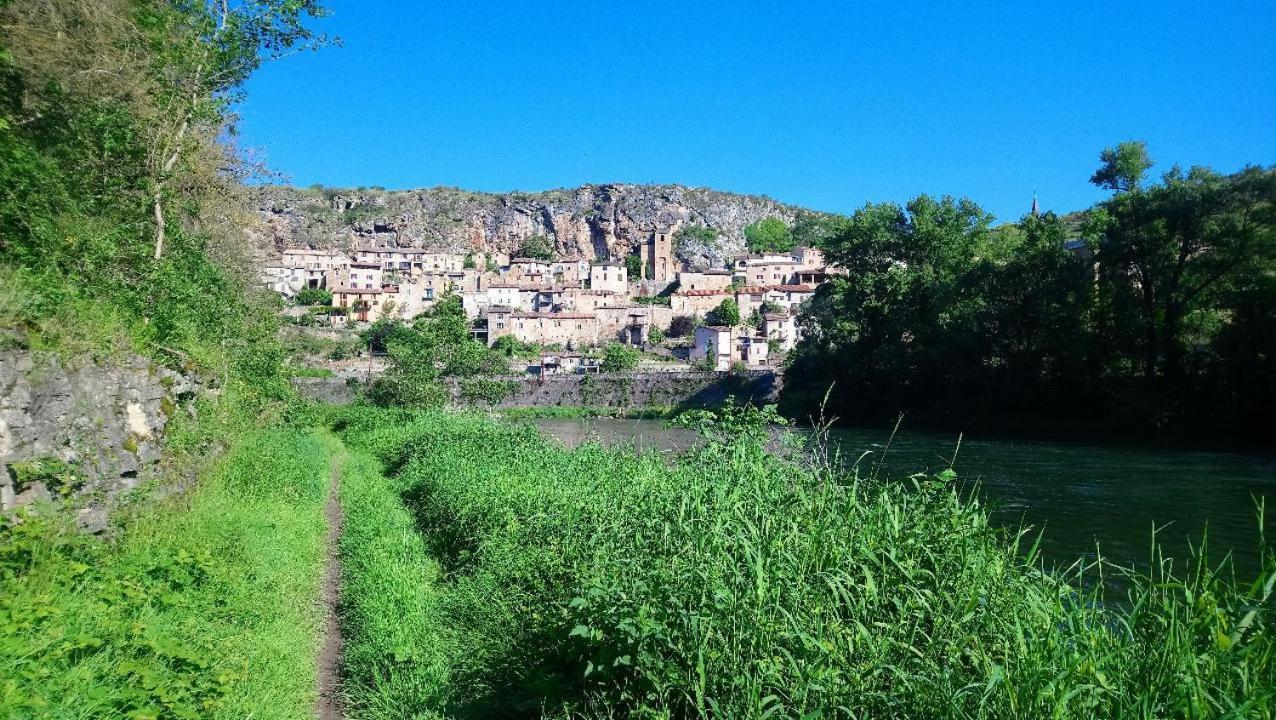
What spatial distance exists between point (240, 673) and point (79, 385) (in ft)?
11.1

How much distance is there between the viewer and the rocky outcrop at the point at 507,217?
472 ft

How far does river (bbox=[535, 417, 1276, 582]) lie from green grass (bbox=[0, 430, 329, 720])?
16.1 ft

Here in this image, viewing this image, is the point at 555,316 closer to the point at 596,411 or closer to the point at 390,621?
the point at 596,411

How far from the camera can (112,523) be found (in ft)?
22.1

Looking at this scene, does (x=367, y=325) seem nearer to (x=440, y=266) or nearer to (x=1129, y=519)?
(x=440, y=266)

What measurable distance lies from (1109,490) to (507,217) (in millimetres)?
143448

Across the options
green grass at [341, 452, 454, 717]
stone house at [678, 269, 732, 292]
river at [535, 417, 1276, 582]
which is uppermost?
stone house at [678, 269, 732, 292]

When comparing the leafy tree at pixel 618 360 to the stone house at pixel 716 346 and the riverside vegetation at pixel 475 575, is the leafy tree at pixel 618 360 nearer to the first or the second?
the stone house at pixel 716 346

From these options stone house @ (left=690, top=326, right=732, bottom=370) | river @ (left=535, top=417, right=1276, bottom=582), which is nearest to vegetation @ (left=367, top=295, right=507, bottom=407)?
river @ (left=535, top=417, right=1276, bottom=582)

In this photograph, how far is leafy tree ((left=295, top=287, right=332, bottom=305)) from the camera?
299 ft

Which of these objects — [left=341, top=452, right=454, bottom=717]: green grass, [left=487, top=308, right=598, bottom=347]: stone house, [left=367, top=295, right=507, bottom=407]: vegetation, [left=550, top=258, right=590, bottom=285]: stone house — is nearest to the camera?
[left=341, top=452, right=454, bottom=717]: green grass

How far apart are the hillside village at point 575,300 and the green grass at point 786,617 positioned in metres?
62.4

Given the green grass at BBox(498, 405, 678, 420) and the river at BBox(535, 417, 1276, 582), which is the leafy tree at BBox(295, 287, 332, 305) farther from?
the river at BBox(535, 417, 1276, 582)

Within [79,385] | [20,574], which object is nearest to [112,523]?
[79,385]
